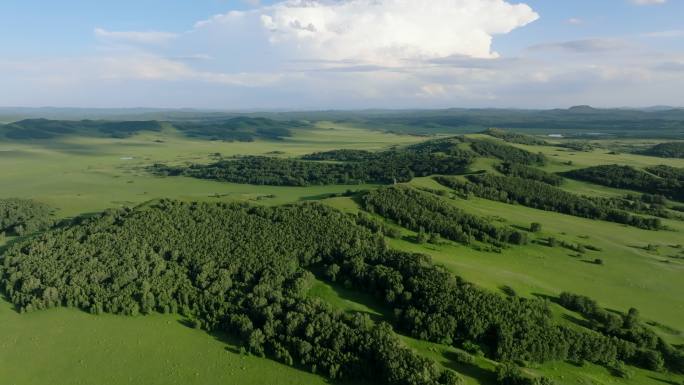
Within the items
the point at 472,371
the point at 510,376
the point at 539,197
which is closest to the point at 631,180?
the point at 539,197

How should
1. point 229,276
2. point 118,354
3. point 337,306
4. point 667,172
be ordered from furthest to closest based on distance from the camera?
point 667,172 < point 229,276 < point 337,306 < point 118,354

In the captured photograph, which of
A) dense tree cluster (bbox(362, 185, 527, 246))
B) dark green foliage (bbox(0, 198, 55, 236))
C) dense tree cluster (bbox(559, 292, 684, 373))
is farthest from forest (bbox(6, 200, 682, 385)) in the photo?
dark green foliage (bbox(0, 198, 55, 236))

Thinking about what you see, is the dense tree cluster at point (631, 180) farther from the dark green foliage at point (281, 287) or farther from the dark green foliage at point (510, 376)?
the dark green foliage at point (510, 376)

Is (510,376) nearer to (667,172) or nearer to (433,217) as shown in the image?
(433,217)

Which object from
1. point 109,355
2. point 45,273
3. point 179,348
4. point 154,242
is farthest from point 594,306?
point 45,273

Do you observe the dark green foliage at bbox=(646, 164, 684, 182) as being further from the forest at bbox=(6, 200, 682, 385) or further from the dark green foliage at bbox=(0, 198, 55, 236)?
the dark green foliage at bbox=(0, 198, 55, 236)

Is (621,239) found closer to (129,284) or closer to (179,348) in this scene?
→ (179,348)
